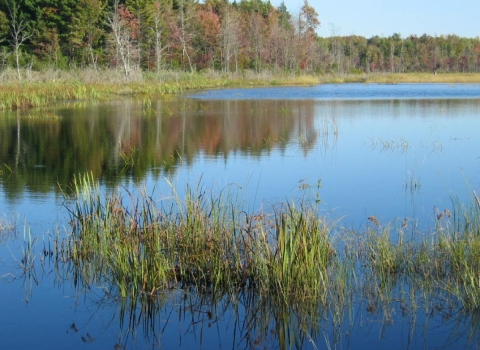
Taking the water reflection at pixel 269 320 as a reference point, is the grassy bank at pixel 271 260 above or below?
above

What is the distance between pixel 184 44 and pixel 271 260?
4376cm

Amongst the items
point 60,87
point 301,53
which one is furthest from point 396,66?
point 60,87

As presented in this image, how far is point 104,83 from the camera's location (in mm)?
28703

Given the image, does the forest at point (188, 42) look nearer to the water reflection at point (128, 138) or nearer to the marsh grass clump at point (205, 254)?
the water reflection at point (128, 138)

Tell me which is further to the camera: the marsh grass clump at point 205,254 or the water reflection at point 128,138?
the water reflection at point 128,138

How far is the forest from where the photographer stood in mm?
40094

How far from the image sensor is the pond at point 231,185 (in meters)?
4.39

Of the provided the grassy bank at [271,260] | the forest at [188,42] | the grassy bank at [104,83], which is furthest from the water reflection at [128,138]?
the forest at [188,42]

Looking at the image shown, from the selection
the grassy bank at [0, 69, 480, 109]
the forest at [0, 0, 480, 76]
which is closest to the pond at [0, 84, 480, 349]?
the grassy bank at [0, 69, 480, 109]

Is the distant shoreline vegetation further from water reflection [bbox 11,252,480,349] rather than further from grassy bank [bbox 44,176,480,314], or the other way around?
water reflection [bbox 11,252,480,349]

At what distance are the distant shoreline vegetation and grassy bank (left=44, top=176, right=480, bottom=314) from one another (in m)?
20.5

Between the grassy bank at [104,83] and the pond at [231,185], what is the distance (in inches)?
66.0

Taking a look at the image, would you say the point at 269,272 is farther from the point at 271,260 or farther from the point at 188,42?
the point at 188,42

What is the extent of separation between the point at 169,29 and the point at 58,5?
8.56m
